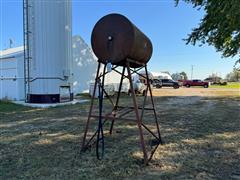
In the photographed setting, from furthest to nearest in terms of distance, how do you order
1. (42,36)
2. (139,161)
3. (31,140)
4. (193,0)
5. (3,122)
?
(193,0)
(42,36)
(3,122)
(31,140)
(139,161)

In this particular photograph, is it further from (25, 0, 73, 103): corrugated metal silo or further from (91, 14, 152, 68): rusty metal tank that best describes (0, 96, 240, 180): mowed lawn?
(25, 0, 73, 103): corrugated metal silo

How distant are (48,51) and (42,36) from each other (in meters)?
0.76

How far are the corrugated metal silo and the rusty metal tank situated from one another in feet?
27.9

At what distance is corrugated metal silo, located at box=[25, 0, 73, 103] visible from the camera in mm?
12703

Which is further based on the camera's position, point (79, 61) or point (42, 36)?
point (79, 61)

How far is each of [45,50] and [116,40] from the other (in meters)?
8.98

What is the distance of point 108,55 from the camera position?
4.66m

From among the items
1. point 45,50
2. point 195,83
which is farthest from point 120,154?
point 195,83

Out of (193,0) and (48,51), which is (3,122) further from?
(193,0)

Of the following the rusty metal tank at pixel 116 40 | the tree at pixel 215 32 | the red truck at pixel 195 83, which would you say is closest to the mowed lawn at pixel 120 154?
the rusty metal tank at pixel 116 40

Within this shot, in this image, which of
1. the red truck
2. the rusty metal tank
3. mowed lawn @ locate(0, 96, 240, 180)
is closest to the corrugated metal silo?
mowed lawn @ locate(0, 96, 240, 180)

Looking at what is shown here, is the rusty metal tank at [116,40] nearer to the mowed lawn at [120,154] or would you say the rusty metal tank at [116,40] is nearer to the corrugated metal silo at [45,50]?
the mowed lawn at [120,154]

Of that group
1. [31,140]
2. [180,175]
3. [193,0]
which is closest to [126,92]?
[193,0]

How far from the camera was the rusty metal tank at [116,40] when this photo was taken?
4477mm
